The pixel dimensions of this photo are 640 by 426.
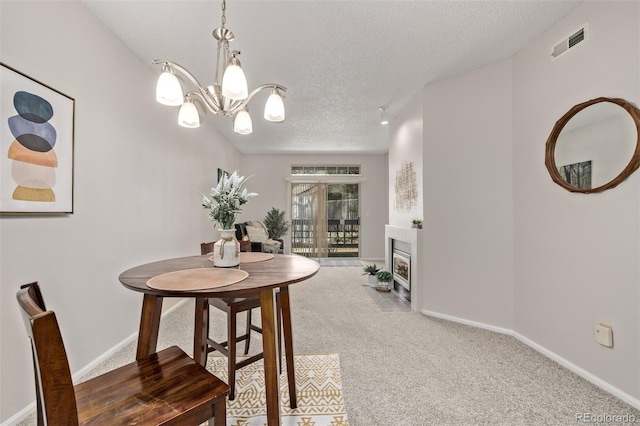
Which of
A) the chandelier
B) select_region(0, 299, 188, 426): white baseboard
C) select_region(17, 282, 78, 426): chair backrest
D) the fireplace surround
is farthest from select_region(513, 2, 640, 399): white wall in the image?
select_region(0, 299, 188, 426): white baseboard

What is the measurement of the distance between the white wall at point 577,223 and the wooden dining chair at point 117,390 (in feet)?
7.47

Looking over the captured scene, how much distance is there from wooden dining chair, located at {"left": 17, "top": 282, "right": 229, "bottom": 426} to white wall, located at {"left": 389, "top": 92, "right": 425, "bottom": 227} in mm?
2633

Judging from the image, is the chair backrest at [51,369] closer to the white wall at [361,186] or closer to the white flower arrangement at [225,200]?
the white flower arrangement at [225,200]

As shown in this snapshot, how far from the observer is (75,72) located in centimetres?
179

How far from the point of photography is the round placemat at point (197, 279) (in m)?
1.04

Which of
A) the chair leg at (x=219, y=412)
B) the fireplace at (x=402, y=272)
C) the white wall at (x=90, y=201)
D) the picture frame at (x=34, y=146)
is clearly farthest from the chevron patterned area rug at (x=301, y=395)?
the fireplace at (x=402, y=272)

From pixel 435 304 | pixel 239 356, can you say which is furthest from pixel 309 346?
pixel 435 304

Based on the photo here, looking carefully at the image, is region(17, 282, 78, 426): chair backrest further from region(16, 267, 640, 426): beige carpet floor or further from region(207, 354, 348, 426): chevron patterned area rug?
region(16, 267, 640, 426): beige carpet floor

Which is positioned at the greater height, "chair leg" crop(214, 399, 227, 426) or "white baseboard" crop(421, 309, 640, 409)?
"chair leg" crop(214, 399, 227, 426)

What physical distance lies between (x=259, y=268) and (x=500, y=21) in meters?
2.48

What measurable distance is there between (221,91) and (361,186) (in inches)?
213

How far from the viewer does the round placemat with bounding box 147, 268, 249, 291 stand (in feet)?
3.42

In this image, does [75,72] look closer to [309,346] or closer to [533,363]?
[309,346]

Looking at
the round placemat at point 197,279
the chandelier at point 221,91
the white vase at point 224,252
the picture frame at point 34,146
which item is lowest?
the round placemat at point 197,279
